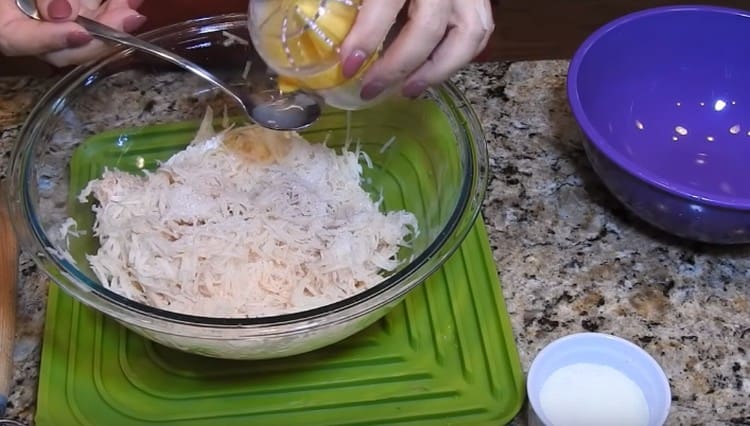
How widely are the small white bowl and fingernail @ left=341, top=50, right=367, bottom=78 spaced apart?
1.37 ft

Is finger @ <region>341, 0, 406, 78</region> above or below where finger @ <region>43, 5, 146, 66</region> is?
above

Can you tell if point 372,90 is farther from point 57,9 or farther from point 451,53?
point 57,9

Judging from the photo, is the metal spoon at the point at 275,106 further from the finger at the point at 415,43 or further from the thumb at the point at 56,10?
the finger at the point at 415,43

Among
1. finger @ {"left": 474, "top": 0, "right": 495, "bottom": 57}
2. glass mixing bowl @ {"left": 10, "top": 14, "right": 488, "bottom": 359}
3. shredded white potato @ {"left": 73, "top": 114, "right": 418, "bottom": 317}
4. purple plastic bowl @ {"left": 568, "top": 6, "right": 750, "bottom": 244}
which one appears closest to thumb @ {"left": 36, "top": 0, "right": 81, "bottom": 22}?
glass mixing bowl @ {"left": 10, "top": 14, "right": 488, "bottom": 359}

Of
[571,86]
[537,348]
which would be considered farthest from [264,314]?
[571,86]

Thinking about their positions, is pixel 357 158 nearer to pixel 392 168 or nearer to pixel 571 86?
pixel 392 168

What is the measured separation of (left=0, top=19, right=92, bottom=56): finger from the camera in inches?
41.8

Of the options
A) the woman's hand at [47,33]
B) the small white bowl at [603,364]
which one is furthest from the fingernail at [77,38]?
the small white bowl at [603,364]

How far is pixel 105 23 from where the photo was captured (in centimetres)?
115

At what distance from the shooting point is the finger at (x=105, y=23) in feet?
3.70

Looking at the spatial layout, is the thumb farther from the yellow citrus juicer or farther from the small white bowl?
the small white bowl

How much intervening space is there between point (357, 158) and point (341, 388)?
378mm

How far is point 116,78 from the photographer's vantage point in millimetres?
1279

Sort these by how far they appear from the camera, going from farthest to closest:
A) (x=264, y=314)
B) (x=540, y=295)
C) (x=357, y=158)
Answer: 1. (x=357, y=158)
2. (x=540, y=295)
3. (x=264, y=314)
